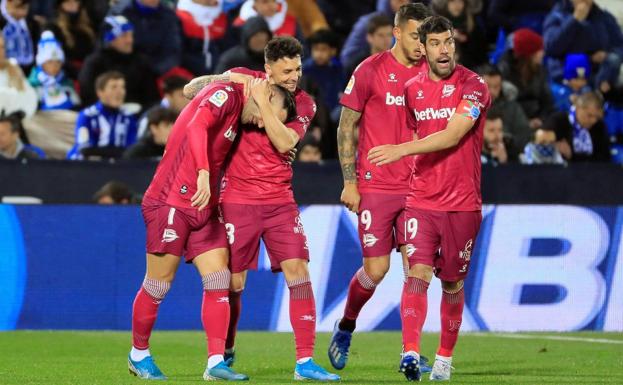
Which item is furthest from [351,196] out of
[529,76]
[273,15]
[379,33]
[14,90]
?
[529,76]

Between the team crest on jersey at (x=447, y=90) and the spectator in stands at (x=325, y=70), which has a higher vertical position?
→ the team crest on jersey at (x=447, y=90)

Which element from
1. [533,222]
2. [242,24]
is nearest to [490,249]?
[533,222]

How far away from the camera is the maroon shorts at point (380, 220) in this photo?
10.2m

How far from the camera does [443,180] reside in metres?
9.16

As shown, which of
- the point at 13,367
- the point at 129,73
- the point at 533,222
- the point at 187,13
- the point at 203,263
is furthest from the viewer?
the point at 187,13

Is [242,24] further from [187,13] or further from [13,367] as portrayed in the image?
[13,367]

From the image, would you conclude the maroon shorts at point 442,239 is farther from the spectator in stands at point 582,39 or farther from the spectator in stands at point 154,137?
the spectator in stands at point 582,39

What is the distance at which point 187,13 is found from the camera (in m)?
17.7

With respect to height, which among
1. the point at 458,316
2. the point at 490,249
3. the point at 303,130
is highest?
the point at 303,130

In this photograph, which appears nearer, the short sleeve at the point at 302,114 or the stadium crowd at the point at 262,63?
the short sleeve at the point at 302,114

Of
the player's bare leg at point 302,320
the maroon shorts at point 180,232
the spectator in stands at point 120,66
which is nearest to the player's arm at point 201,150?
the maroon shorts at point 180,232

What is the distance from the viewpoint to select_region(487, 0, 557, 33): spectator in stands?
61.8 ft

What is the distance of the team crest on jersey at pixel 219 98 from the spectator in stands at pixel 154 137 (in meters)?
5.82

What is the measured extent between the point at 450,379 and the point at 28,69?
29.1ft
